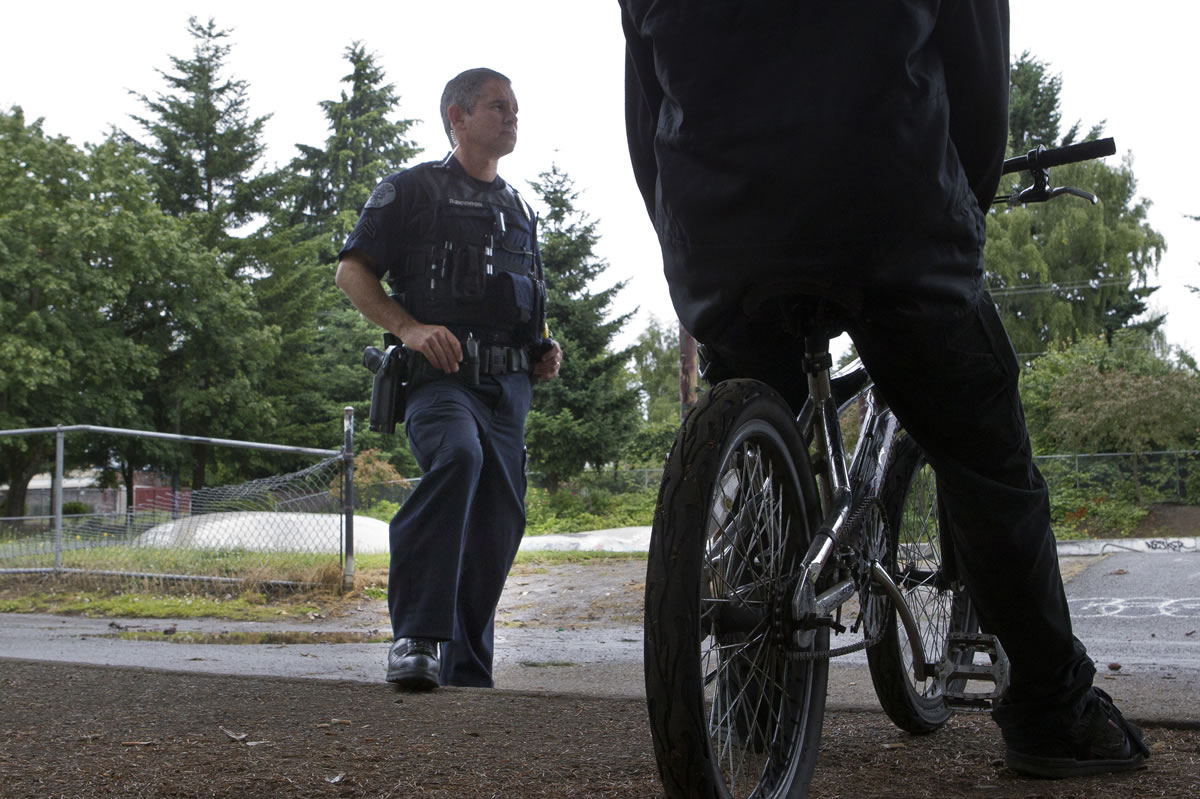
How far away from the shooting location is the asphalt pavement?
12.1ft

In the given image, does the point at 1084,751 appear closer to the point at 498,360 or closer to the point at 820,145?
the point at 820,145

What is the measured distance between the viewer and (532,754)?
2.66 metres

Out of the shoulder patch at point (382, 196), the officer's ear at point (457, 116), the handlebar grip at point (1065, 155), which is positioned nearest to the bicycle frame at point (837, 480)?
the handlebar grip at point (1065, 155)

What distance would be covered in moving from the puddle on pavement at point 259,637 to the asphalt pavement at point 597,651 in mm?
173

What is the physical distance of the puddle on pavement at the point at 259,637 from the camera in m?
6.28

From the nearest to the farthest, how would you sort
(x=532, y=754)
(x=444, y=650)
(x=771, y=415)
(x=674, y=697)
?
(x=674, y=697) → (x=771, y=415) → (x=532, y=754) → (x=444, y=650)

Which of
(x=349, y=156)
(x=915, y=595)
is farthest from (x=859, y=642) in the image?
(x=349, y=156)

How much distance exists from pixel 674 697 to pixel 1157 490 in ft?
87.2

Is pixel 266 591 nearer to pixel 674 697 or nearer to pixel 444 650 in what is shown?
pixel 444 650

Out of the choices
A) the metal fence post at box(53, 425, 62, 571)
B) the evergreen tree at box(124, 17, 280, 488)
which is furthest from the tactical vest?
the evergreen tree at box(124, 17, 280, 488)

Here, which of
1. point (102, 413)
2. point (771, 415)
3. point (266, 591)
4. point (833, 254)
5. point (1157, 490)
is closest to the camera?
point (833, 254)

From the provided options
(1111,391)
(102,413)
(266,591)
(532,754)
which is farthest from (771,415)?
(102,413)

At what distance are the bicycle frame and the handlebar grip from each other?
23.5 inches

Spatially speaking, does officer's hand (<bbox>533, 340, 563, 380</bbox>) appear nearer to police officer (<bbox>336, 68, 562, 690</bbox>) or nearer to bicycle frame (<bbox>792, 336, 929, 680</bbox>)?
police officer (<bbox>336, 68, 562, 690</bbox>)
